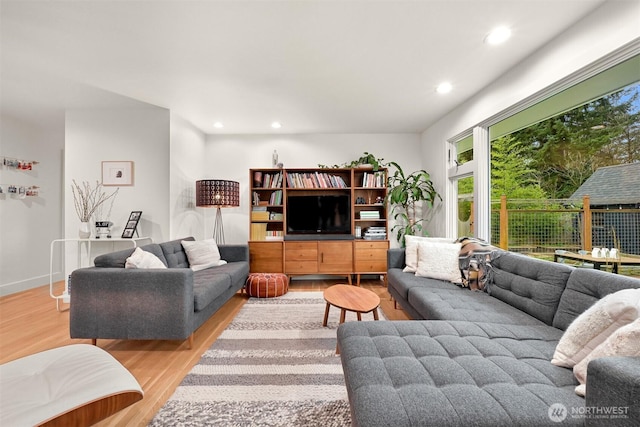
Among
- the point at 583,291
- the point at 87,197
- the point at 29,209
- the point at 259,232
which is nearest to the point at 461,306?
the point at 583,291

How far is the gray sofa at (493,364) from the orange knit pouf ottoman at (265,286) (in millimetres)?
1934

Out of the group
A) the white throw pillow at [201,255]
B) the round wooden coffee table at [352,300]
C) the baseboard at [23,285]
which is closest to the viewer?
the round wooden coffee table at [352,300]

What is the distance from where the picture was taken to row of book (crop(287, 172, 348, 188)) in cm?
425

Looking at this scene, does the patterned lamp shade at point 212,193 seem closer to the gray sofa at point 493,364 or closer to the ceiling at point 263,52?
the ceiling at point 263,52

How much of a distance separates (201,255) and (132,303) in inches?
48.7

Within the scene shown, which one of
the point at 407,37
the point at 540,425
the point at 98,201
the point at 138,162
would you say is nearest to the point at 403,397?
the point at 540,425

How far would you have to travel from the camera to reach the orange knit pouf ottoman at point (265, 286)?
11.3ft

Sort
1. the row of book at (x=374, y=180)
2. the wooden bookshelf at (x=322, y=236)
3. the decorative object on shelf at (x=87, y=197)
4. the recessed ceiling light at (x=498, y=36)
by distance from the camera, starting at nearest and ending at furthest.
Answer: the recessed ceiling light at (x=498, y=36) < the decorative object on shelf at (x=87, y=197) < the wooden bookshelf at (x=322, y=236) < the row of book at (x=374, y=180)

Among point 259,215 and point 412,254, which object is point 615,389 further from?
point 259,215

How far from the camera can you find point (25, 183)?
12.9ft

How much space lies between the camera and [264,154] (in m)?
4.53

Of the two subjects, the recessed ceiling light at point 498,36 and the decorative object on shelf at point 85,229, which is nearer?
the recessed ceiling light at point 498,36

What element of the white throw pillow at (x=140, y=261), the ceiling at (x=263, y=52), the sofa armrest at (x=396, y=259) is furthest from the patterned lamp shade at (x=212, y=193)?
the sofa armrest at (x=396, y=259)

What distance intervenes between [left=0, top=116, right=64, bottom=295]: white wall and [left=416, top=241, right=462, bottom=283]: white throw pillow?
17.5 feet
